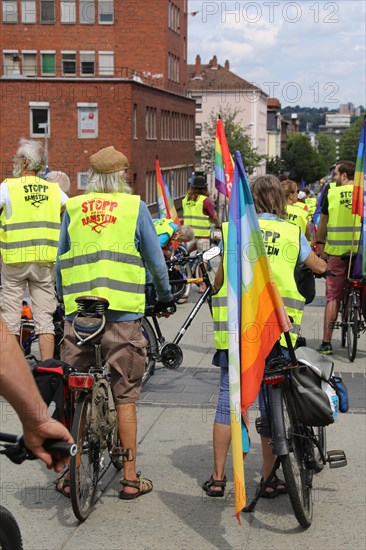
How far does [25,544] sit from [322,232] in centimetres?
580

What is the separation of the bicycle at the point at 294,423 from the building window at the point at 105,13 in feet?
192

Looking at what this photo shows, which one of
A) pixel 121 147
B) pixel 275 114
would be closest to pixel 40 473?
pixel 121 147

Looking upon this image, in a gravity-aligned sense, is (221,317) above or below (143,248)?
below

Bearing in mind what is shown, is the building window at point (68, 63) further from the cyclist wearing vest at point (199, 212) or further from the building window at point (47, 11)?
the cyclist wearing vest at point (199, 212)

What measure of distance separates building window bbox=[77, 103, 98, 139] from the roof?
59.8 m

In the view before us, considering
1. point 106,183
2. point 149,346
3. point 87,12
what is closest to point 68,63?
point 87,12

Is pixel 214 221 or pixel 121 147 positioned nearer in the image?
pixel 214 221

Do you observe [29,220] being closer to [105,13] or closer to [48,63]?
[105,13]

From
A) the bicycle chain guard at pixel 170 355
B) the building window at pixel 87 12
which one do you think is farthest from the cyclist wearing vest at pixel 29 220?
the building window at pixel 87 12

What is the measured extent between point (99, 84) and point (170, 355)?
139 feet

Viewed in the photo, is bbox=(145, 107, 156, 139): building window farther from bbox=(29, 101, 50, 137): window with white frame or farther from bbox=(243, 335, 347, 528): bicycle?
bbox=(243, 335, 347, 528): bicycle

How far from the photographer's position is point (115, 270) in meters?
5.13

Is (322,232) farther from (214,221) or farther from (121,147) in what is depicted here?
(121,147)

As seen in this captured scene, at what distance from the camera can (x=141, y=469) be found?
5719mm
